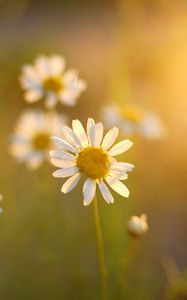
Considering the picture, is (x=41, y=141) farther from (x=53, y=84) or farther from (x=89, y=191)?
(x=89, y=191)

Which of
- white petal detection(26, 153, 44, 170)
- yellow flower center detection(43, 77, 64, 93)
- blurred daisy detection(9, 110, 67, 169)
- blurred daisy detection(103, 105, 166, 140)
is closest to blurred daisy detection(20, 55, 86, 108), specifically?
yellow flower center detection(43, 77, 64, 93)

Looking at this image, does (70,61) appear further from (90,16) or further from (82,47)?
(90,16)

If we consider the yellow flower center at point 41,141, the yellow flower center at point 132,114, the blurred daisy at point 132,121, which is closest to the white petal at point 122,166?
the yellow flower center at point 41,141

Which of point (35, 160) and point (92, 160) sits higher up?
point (35, 160)

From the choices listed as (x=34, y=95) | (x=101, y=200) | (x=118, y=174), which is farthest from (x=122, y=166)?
(x=101, y=200)

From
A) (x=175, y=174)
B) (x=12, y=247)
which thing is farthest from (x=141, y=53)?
(x=12, y=247)

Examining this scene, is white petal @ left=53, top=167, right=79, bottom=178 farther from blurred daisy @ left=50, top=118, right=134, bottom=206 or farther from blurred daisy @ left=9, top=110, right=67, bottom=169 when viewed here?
blurred daisy @ left=9, top=110, right=67, bottom=169
